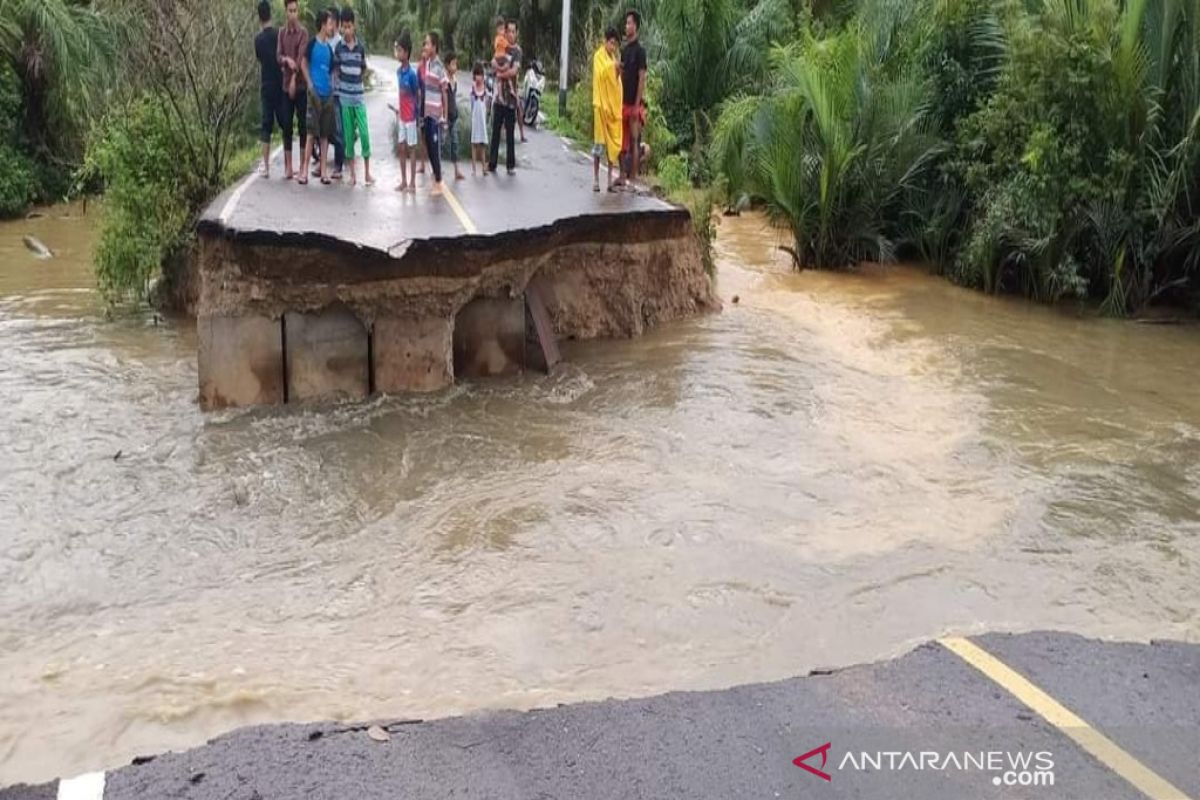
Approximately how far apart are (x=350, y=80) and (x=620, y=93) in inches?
105

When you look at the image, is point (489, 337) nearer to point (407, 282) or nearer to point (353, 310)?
point (407, 282)

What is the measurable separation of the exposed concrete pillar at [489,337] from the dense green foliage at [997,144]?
626 centimetres

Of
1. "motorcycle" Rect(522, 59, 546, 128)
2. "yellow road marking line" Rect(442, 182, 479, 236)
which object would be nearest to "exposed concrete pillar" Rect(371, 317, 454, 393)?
"yellow road marking line" Rect(442, 182, 479, 236)

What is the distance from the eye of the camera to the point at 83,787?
4.21 metres

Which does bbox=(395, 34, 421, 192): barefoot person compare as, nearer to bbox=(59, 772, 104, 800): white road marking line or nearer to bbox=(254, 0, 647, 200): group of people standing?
bbox=(254, 0, 647, 200): group of people standing

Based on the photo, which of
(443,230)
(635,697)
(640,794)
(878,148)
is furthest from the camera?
(878,148)

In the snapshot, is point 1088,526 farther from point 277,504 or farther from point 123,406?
point 123,406

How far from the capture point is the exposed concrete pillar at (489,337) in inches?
413

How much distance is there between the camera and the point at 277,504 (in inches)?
305

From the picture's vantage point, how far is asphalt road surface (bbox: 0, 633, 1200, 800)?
4.12m

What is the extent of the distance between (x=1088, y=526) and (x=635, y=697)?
3750 millimetres

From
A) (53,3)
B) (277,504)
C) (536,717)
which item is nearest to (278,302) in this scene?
(277,504)

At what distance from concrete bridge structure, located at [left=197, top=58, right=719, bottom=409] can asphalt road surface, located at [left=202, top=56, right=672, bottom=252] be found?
3 centimetres

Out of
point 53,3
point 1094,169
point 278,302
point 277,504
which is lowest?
point 277,504
